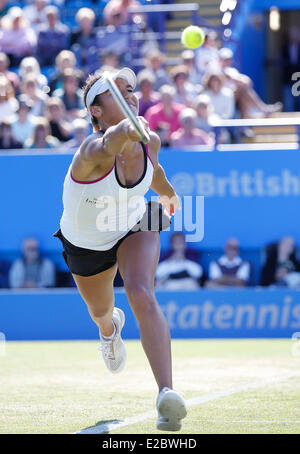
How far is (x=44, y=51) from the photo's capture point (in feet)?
45.9

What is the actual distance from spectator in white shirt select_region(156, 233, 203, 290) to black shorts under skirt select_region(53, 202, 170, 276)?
211 inches

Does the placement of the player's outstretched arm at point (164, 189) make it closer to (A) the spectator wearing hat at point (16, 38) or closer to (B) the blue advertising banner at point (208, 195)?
(B) the blue advertising banner at point (208, 195)

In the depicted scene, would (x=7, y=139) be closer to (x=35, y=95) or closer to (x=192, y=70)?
(x=35, y=95)

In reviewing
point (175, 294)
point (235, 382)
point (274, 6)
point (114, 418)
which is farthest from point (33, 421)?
point (274, 6)

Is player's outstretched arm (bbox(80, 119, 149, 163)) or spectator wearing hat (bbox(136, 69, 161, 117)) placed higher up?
spectator wearing hat (bbox(136, 69, 161, 117))

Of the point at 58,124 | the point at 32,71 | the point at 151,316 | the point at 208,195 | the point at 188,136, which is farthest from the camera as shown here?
the point at 32,71

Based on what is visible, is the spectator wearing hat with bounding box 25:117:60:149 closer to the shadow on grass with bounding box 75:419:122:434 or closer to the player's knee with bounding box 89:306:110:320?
the player's knee with bounding box 89:306:110:320

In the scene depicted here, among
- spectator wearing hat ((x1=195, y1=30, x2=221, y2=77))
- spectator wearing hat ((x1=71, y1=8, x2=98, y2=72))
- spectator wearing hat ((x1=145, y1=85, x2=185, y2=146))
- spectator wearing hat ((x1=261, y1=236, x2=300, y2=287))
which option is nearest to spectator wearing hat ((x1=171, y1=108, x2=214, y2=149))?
spectator wearing hat ((x1=145, y1=85, x2=185, y2=146))

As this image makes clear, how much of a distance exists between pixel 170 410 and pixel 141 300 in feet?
2.09

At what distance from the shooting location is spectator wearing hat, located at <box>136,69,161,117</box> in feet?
38.7

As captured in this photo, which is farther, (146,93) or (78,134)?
→ (146,93)

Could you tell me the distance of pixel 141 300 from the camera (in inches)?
193

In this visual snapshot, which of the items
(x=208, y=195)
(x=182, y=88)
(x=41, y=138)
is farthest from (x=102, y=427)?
(x=182, y=88)

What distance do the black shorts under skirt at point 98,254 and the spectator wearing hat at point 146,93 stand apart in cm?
631
